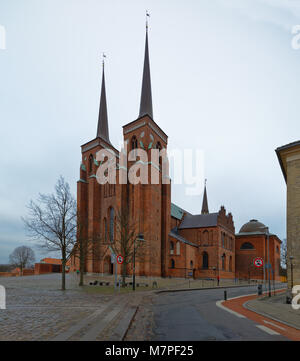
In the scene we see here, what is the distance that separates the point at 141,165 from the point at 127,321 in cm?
3720

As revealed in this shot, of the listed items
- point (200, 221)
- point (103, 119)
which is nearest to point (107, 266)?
point (200, 221)

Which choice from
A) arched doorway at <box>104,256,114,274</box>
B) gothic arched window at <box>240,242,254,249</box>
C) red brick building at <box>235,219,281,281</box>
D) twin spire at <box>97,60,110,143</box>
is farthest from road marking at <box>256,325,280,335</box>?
gothic arched window at <box>240,242,254,249</box>

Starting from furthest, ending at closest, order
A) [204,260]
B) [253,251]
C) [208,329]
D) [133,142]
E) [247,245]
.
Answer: [247,245]
[253,251]
[204,260]
[133,142]
[208,329]

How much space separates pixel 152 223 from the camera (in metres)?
45.2

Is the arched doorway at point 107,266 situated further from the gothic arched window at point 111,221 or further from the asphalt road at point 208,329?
the asphalt road at point 208,329

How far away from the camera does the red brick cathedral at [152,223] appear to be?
4531 cm

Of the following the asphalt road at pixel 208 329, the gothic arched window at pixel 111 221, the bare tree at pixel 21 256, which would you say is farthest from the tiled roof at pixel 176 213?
the asphalt road at pixel 208 329

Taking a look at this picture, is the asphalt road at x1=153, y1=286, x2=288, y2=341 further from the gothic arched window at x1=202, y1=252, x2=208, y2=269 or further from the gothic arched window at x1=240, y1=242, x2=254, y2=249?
the gothic arched window at x1=240, y1=242, x2=254, y2=249

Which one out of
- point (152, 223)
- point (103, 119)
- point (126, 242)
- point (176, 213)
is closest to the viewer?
point (126, 242)

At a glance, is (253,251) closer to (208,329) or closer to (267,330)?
(267,330)

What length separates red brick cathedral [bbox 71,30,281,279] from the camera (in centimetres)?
4531
